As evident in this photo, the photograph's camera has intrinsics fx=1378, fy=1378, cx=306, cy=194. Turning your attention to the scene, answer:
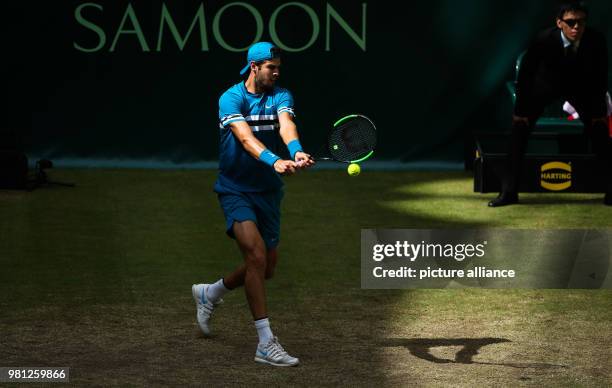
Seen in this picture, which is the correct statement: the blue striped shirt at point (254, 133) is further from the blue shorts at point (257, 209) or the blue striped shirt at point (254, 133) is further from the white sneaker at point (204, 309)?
the white sneaker at point (204, 309)

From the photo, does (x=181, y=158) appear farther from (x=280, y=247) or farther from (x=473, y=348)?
(x=473, y=348)

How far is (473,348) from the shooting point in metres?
7.40

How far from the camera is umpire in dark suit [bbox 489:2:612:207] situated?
1162cm

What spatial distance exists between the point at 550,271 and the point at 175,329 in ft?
10.0

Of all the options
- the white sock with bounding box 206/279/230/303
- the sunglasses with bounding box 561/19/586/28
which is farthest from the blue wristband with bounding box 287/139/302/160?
the sunglasses with bounding box 561/19/586/28

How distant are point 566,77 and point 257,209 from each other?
17.1ft

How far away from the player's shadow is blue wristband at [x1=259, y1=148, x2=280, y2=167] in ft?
4.33

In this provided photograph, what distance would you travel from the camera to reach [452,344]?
750 centimetres

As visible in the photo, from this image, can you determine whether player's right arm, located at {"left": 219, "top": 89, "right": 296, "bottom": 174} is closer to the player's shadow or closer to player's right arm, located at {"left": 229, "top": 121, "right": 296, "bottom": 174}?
player's right arm, located at {"left": 229, "top": 121, "right": 296, "bottom": 174}

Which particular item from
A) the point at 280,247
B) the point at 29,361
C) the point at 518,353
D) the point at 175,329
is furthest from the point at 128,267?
the point at 518,353

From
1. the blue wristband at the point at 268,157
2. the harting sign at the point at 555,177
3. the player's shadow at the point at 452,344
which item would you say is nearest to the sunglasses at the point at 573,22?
the harting sign at the point at 555,177

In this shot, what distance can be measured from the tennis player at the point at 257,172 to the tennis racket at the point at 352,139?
265mm

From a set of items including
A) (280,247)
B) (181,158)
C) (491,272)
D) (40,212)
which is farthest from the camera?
(181,158)

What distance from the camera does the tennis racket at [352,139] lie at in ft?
23.6
